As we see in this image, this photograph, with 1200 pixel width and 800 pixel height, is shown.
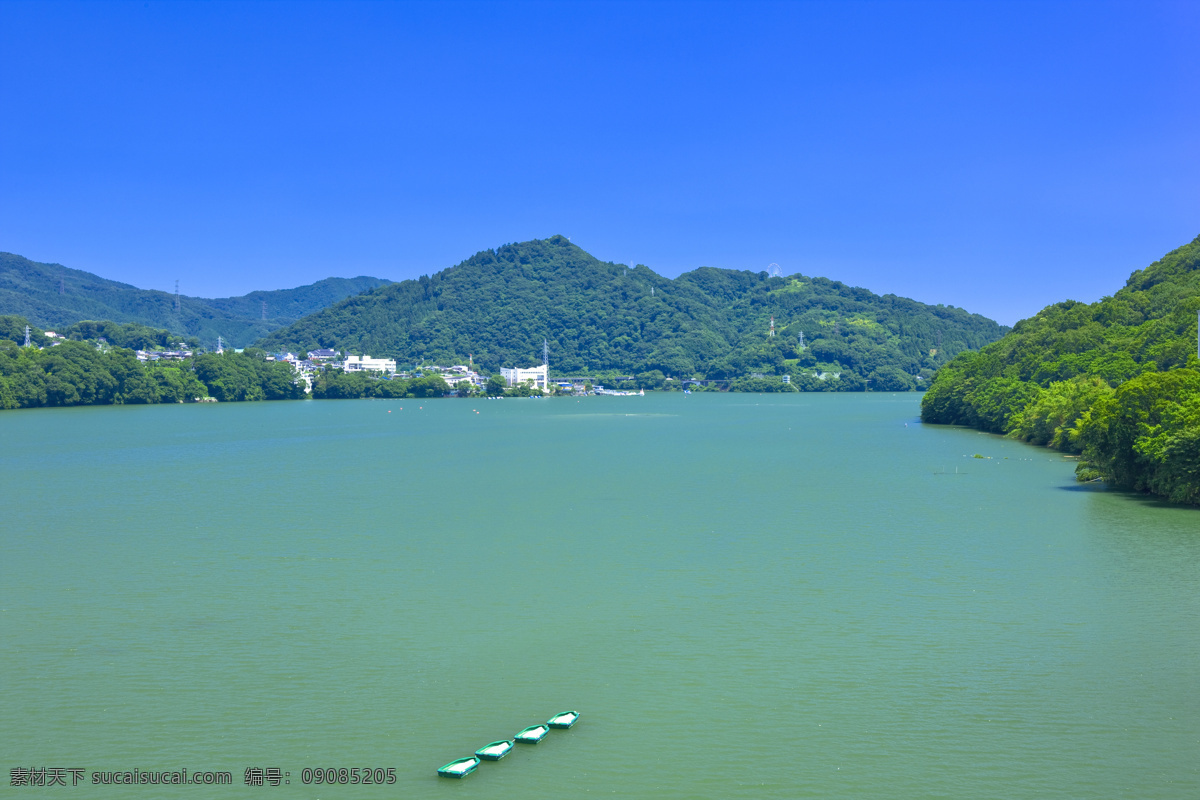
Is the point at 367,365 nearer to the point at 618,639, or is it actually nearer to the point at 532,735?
the point at 618,639

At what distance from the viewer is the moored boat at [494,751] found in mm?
10734

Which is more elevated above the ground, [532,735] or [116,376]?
[116,376]

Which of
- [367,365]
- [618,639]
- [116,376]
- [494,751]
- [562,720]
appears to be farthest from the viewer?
[367,365]

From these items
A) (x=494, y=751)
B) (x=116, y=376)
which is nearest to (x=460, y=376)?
(x=116, y=376)

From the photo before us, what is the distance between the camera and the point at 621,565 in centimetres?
2145

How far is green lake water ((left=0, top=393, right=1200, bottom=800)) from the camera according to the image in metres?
10.8

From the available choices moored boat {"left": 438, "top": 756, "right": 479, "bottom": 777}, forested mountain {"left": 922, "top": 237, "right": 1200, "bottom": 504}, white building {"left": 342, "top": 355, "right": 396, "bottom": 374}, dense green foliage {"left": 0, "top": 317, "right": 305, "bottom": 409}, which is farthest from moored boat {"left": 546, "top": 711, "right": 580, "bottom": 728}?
white building {"left": 342, "top": 355, "right": 396, "bottom": 374}

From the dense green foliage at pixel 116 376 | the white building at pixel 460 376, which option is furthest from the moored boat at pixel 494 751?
the white building at pixel 460 376

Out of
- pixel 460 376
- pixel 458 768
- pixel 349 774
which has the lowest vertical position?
pixel 349 774

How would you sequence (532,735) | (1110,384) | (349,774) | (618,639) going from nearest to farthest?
(349,774) → (532,735) → (618,639) → (1110,384)

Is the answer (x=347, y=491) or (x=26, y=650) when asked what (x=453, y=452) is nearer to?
(x=347, y=491)

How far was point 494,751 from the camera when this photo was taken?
1074 centimetres

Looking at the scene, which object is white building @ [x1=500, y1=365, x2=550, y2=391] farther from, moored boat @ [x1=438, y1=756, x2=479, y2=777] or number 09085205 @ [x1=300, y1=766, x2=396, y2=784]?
moored boat @ [x1=438, y1=756, x2=479, y2=777]

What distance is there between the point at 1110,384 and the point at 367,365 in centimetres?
15419
